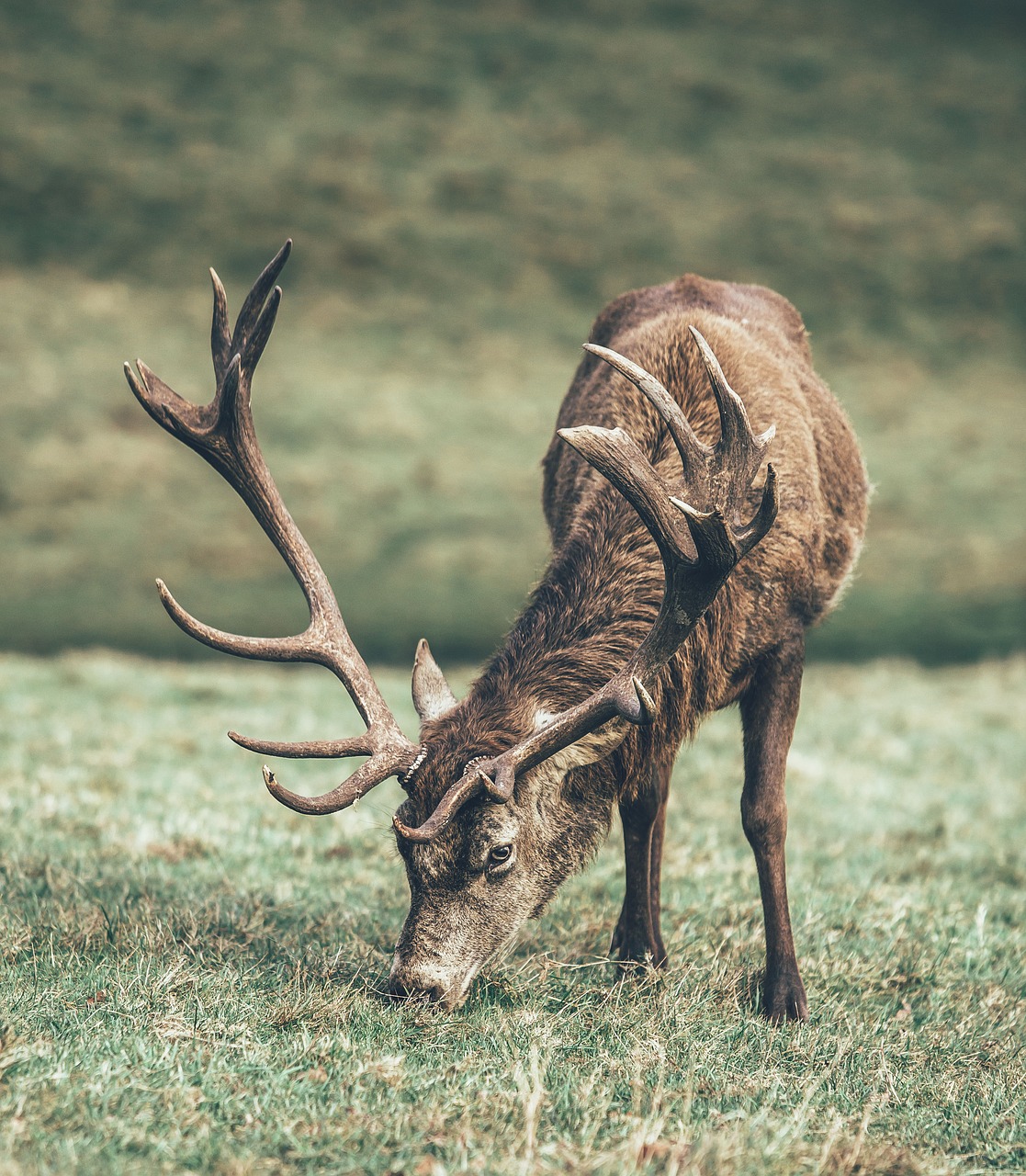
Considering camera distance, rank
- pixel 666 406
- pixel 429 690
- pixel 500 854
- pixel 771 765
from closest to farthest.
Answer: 1. pixel 666 406
2. pixel 500 854
3. pixel 429 690
4. pixel 771 765

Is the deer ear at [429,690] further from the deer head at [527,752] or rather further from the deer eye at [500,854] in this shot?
the deer eye at [500,854]

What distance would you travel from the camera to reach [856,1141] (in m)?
2.67

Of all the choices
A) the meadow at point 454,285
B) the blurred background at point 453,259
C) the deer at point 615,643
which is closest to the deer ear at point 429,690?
the deer at point 615,643

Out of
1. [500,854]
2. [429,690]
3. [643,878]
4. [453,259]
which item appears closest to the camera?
[500,854]

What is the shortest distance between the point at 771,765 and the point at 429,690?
1.10m

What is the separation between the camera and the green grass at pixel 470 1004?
2.64 meters

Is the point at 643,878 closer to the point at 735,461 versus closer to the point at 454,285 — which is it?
the point at 735,461

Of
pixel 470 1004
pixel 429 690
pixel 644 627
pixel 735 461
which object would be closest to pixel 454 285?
pixel 429 690

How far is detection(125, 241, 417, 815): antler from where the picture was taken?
3695 millimetres

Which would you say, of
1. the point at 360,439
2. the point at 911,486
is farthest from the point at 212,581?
the point at 911,486

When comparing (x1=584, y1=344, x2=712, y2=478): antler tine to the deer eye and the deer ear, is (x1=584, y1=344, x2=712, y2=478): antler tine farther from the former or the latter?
the deer eye

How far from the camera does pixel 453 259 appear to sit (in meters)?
11.5

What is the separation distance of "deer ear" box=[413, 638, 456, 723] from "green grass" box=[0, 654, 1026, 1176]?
2.38 ft

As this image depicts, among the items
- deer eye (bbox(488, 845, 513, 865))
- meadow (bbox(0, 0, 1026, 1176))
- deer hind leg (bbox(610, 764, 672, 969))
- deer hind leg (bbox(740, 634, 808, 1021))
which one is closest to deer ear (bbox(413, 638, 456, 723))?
deer eye (bbox(488, 845, 513, 865))
